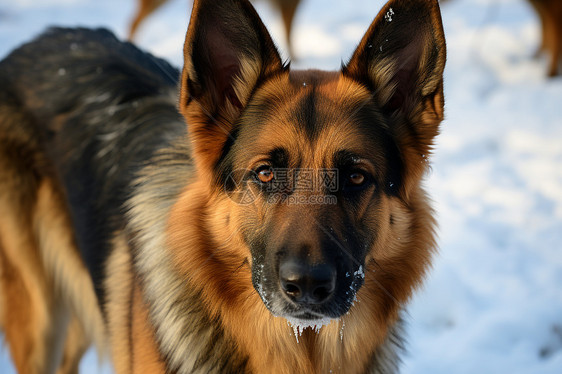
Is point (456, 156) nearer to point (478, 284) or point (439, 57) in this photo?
point (478, 284)

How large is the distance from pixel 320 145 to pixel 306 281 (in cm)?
66

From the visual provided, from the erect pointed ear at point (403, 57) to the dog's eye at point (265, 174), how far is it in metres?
0.68

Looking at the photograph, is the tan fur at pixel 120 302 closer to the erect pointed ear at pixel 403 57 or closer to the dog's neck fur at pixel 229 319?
the dog's neck fur at pixel 229 319

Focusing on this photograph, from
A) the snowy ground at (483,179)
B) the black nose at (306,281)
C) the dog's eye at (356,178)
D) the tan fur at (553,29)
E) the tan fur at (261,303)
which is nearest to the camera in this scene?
the black nose at (306,281)

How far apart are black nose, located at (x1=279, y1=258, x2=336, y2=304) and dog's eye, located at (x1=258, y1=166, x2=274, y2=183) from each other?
17.9 inches

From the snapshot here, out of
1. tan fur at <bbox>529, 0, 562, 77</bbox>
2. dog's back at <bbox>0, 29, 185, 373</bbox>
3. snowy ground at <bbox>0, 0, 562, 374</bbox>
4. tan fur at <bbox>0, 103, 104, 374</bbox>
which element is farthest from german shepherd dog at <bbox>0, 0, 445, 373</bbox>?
tan fur at <bbox>529, 0, 562, 77</bbox>

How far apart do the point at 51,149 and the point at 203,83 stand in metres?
1.59

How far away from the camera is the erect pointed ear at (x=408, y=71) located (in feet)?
8.19

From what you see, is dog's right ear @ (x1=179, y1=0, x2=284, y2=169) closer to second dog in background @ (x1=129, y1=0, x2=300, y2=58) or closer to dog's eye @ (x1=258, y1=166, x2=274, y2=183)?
dog's eye @ (x1=258, y1=166, x2=274, y2=183)

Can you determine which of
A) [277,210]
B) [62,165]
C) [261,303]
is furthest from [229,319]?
[62,165]

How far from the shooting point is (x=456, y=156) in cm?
667

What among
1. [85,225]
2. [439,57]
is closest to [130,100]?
[85,225]

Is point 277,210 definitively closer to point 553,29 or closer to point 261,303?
point 261,303

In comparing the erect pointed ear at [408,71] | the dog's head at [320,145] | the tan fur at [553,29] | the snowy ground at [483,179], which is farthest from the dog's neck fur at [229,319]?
the tan fur at [553,29]
